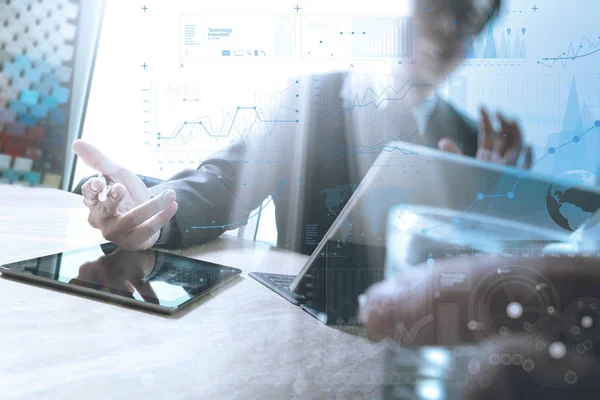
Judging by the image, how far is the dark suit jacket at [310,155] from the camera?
0.39 meters

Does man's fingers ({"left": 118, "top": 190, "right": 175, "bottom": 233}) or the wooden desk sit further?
man's fingers ({"left": 118, "top": 190, "right": 175, "bottom": 233})

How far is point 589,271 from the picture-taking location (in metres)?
0.34

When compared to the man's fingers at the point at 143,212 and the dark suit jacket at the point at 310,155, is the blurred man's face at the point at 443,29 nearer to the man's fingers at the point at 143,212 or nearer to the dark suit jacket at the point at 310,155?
the dark suit jacket at the point at 310,155

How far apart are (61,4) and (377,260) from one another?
0.44m

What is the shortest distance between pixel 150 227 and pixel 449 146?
0.39 m

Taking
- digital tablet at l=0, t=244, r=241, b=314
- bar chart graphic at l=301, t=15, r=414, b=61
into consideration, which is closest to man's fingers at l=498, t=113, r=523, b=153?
bar chart graphic at l=301, t=15, r=414, b=61

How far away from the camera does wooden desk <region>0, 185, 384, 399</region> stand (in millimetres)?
254

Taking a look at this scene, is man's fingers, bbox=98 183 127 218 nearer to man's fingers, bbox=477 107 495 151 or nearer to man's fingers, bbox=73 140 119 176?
man's fingers, bbox=73 140 119 176

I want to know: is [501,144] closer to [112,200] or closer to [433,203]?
[433,203]

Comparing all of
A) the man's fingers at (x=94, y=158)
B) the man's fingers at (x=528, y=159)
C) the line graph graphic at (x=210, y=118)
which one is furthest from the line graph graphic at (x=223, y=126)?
the man's fingers at (x=528, y=159)

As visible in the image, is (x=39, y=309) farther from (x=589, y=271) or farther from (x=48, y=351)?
(x=589, y=271)

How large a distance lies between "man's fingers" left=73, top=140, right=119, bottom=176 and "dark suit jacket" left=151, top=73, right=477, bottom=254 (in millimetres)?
55

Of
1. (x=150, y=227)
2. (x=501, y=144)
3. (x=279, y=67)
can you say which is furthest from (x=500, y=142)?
(x=150, y=227)

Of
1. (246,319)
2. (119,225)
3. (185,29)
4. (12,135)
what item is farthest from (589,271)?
(12,135)
